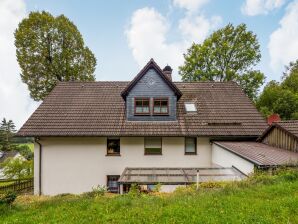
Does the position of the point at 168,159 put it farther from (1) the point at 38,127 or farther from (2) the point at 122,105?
(1) the point at 38,127

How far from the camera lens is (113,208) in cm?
692

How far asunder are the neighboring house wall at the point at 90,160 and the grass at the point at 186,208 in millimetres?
7086

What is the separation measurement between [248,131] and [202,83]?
21.4 ft

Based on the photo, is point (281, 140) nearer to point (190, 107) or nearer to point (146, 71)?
point (190, 107)

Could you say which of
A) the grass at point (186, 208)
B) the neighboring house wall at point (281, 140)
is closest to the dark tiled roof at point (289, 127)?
the neighboring house wall at point (281, 140)

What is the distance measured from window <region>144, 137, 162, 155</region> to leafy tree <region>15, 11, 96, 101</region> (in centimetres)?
1500

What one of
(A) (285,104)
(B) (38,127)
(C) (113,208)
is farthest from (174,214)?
(A) (285,104)

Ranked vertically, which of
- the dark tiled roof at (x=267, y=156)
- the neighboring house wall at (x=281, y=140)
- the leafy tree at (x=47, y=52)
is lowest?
the dark tiled roof at (x=267, y=156)

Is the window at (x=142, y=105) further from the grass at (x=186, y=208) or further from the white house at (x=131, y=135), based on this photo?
the grass at (x=186, y=208)

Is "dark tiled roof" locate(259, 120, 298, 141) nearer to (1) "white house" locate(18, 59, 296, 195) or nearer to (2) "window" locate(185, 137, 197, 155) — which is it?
(1) "white house" locate(18, 59, 296, 195)

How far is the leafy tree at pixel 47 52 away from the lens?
977 inches

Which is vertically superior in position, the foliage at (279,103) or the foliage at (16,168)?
the foliage at (279,103)

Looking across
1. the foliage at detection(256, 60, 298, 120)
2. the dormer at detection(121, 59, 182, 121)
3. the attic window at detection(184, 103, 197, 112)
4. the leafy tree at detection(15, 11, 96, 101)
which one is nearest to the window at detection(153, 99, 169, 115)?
the dormer at detection(121, 59, 182, 121)

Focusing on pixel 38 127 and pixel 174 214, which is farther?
pixel 38 127
